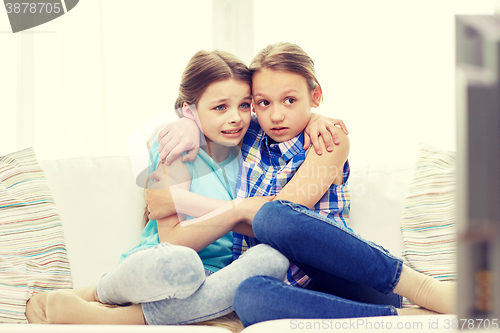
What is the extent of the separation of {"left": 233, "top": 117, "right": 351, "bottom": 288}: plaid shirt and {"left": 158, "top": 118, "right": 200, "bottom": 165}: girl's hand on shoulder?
0.49ft

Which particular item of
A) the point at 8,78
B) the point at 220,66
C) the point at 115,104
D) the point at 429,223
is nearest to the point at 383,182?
the point at 429,223

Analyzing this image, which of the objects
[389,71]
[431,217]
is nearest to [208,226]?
[431,217]

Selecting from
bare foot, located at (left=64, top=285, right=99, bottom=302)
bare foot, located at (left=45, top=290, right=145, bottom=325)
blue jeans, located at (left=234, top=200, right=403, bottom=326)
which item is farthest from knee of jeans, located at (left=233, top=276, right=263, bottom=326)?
bare foot, located at (left=64, top=285, right=99, bottom=302)

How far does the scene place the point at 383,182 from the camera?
3.80 ft

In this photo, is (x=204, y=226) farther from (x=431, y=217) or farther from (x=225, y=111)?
(x=431, y=217)

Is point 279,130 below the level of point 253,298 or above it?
above

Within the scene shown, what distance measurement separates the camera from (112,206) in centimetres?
111

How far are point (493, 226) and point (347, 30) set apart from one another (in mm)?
1535

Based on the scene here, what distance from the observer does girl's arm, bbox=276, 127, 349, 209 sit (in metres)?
0.96

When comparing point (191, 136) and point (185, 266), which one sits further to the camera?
point (191, 136)

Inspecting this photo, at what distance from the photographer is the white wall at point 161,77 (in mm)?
1542

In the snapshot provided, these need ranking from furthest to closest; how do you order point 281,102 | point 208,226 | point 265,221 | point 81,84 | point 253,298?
point 81,84, point 281,102, point 208,226, point 265,221, point 253,298

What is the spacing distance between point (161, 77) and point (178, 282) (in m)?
1.06

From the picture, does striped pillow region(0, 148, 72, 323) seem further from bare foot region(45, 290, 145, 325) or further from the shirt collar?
the shirt collar
